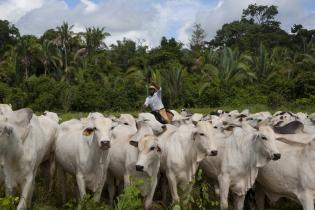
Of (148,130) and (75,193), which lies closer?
(148,130)

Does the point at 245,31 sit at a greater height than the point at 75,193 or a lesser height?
greater

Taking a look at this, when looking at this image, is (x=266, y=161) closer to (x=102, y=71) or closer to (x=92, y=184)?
(x=92, y=184)

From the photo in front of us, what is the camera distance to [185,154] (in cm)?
702

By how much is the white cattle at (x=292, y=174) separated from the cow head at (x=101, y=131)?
236 cm

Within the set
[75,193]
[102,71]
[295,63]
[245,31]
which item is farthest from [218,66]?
[245,31]

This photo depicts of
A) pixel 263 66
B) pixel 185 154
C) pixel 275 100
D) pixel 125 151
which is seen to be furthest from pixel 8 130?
pixel 263 66

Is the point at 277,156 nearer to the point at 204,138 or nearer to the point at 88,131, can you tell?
the point at 204,138

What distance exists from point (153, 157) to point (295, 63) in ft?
89.2

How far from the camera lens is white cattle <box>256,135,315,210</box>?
6.27 meters

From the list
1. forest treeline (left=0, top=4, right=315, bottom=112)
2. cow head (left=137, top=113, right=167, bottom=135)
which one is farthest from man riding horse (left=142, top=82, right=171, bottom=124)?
forest treeline (left=0, top=4, right=315, bottom=112)

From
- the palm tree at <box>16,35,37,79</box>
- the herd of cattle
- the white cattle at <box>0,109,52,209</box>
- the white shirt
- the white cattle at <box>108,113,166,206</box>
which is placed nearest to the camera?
the white cattle at <box>0,109,52,209</box>

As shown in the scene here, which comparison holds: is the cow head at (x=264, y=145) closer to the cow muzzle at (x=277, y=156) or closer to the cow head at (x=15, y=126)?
the cow muzzle at (x=277, y=156)

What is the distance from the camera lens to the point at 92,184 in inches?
268

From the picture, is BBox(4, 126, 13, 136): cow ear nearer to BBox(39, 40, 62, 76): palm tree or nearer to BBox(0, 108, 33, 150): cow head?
BBox(0, 108, 33, 150): cow head
